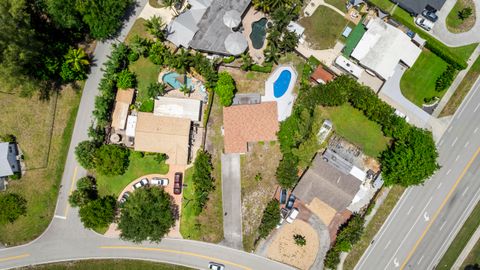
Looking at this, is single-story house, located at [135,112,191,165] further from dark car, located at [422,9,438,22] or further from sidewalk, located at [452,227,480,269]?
sidewalk, located at [452,227,480,269]

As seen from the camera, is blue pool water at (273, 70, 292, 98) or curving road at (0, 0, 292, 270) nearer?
curving road at (0, 0, 292, 270)

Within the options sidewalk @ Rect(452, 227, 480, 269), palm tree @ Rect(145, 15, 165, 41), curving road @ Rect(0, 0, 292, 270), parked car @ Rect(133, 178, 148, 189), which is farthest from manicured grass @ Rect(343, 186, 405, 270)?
palm tree @ Rect(145, 15, 165, 41)

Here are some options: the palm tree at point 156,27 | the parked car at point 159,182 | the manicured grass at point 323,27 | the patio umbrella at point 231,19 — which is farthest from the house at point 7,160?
the manicured grass at point 323,27

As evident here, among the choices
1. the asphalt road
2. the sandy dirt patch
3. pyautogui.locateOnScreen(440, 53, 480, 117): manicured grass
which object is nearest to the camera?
the sandy dirt patch

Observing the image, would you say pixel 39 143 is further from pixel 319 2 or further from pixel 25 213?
pixel 319 2

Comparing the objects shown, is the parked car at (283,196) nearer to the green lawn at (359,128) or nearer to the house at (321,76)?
the green lawn at (359,128)

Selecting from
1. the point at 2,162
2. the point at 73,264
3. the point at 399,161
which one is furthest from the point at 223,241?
the point at 2,162

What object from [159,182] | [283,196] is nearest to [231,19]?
[159,182]
